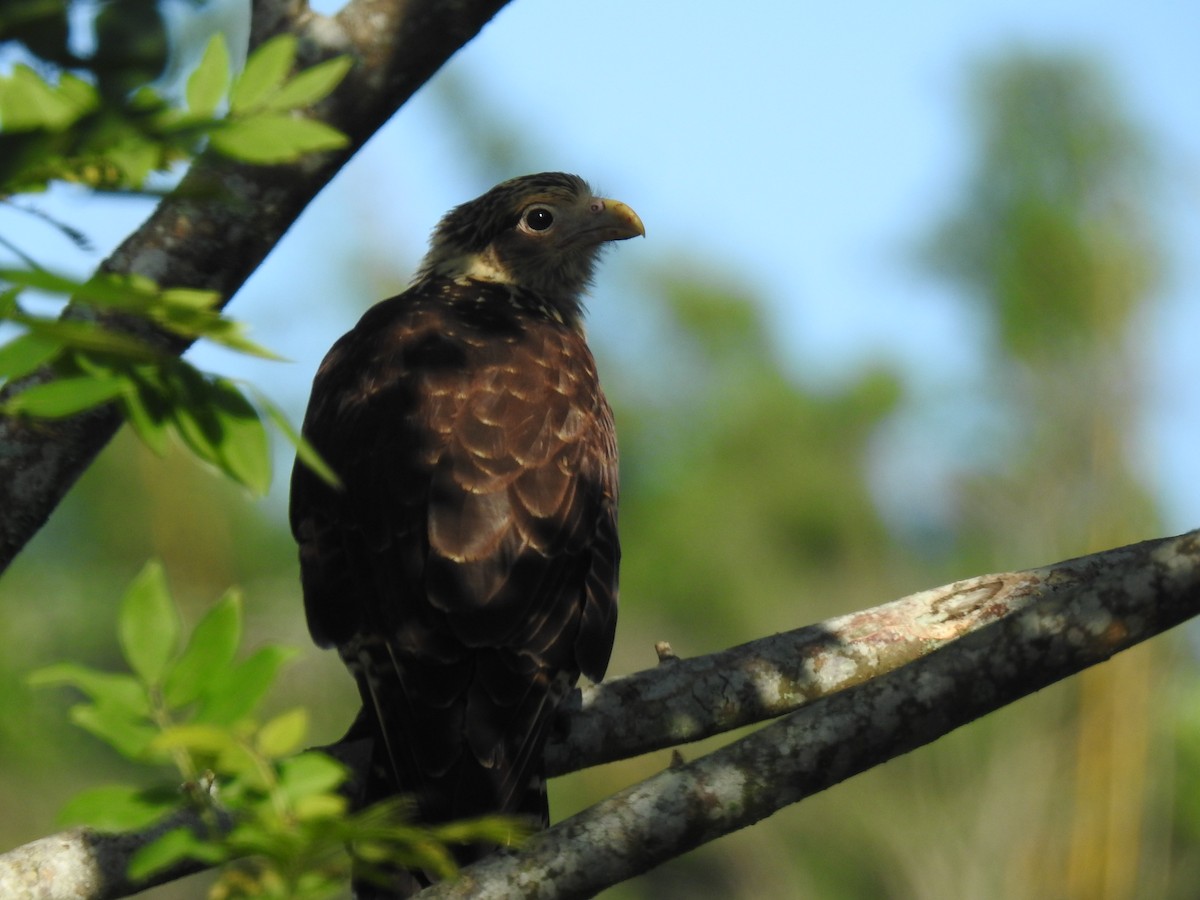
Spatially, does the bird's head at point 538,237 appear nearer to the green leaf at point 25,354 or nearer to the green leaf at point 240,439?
the green leaf at point 240,439

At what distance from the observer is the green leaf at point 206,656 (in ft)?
6.36

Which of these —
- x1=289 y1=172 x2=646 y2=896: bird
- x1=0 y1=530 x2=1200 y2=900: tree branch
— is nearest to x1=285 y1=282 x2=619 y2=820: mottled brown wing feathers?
x1=289 y1=172 x2=646 y2=896: bird

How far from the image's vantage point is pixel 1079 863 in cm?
1158

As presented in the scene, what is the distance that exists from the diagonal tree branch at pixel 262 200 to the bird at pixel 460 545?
46.1 inches

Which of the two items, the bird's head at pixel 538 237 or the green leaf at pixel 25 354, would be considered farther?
the bird's head at pixel 538 237

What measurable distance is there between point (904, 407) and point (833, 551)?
16.6 ft

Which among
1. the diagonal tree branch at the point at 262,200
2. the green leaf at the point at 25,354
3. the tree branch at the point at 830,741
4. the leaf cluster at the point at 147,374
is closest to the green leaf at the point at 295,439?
the leaf cluster at the point at 147,374

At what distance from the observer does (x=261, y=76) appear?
6.98ft

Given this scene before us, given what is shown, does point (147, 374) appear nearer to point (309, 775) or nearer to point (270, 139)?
point (270, 139)

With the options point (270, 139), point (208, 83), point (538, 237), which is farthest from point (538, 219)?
point (270, 139)

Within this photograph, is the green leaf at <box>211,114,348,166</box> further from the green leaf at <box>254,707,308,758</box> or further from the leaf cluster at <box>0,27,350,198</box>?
the green leaf at <box>254,707,308,758</box>

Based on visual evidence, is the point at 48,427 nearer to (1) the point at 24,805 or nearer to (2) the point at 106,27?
(2) the point at 106,27

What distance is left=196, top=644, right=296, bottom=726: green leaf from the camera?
6.25 feet

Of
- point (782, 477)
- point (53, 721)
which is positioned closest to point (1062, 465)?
point (782, 477)
